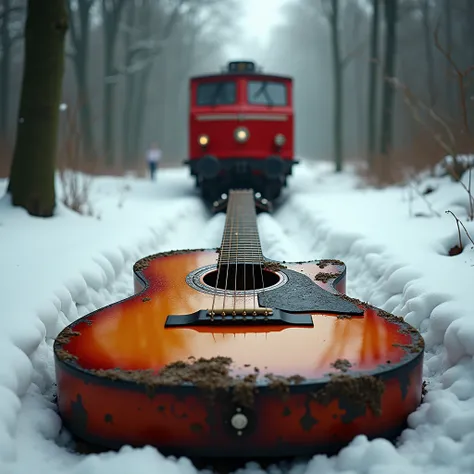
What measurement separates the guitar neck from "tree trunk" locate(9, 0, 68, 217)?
182 centimetres

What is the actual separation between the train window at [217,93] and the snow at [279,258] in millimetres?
2011

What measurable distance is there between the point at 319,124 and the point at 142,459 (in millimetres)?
36976

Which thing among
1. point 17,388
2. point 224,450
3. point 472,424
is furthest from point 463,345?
point 17,388

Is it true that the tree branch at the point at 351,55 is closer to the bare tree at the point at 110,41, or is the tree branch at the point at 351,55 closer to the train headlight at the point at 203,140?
the train headlight at the point at 203,140

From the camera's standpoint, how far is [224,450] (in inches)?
65.6

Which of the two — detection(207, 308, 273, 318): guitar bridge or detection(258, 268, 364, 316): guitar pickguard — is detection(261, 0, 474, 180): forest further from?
detection(207, 308, 273, 318): guitar bridge

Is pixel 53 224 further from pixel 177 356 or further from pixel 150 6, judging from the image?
pixel 150 6

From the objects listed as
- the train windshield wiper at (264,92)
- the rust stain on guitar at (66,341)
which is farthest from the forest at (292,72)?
the rust stain on guitar at (66,341)

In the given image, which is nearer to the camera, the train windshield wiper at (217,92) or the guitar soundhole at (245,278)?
the guitar soundhole at (245,278)

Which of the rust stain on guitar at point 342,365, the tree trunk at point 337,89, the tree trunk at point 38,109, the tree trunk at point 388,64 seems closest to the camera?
the rust stain on guitar at point 342,365

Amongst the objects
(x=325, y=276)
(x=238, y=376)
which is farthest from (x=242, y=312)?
(x=325, y=276)

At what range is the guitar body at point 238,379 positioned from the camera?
1640 millimetres

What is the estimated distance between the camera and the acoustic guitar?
5.38 feet

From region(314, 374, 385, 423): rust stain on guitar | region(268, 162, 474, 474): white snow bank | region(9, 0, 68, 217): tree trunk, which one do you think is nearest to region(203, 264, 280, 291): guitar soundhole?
region(268, 162, 474, 474): white snow bank
